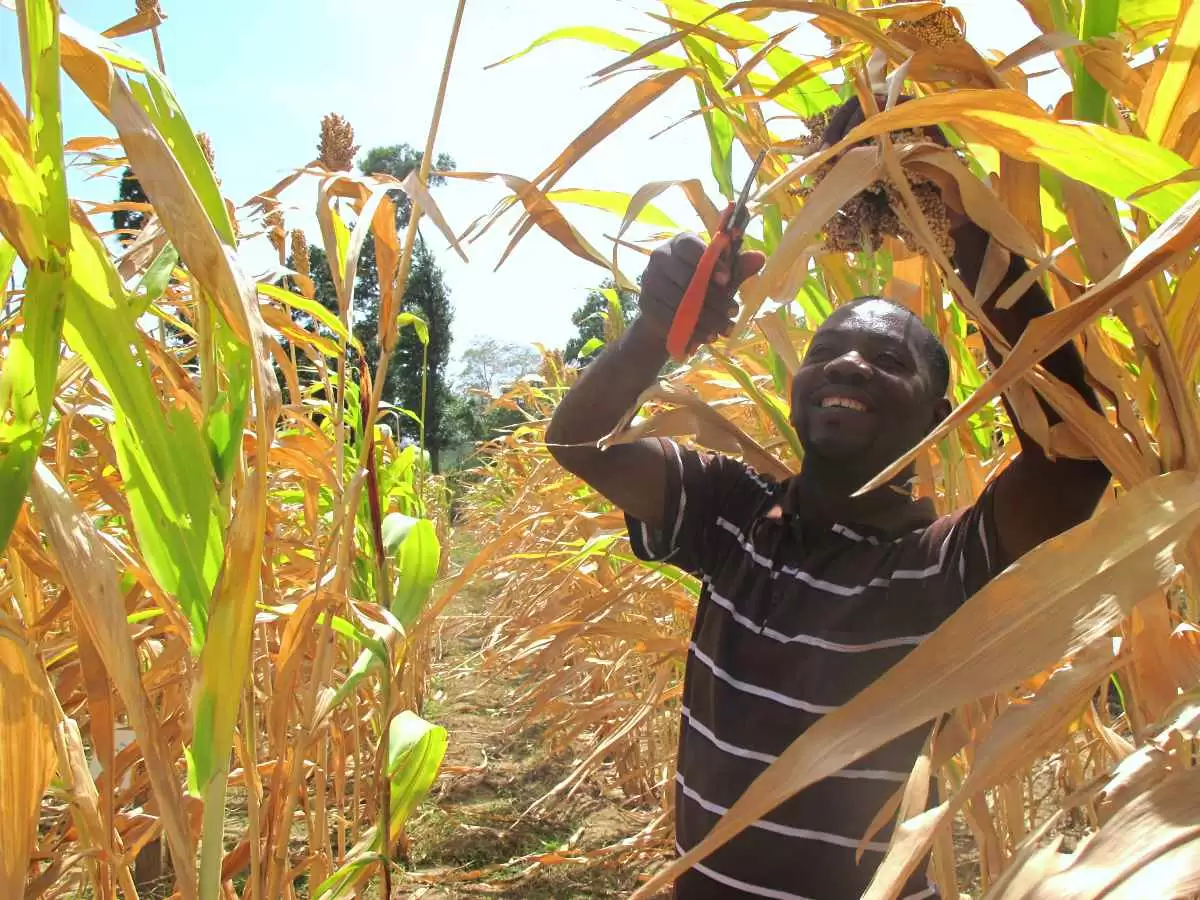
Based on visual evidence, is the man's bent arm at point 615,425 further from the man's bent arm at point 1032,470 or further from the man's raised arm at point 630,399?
the man's bent arm at point 1032,470

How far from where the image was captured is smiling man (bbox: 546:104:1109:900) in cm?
76

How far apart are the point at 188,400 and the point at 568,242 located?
0.28 m

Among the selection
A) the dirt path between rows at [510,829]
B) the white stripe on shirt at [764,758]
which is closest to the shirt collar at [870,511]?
the white stripe on shirt at [764,758]

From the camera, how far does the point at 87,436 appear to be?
2.13 feet

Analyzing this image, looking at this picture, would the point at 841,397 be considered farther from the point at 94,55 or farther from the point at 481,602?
the point at 481,602

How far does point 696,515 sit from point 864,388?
0.23 meters

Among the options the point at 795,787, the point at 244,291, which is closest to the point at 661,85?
the point at 244,291

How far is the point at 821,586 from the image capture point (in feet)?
2.66

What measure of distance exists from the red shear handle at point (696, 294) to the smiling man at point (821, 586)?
7 centimetres

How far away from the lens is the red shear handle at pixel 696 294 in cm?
58

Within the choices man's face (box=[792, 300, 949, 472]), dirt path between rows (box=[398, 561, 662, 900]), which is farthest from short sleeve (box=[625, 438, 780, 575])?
dirt path between rows (box=[398, 561, 662, 900])

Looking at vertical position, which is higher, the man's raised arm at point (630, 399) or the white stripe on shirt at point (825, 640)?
the man's raised arm at point (630, 399)

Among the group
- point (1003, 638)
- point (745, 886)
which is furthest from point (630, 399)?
point (1003, 638)

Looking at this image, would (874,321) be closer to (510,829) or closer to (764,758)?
(764,758)
